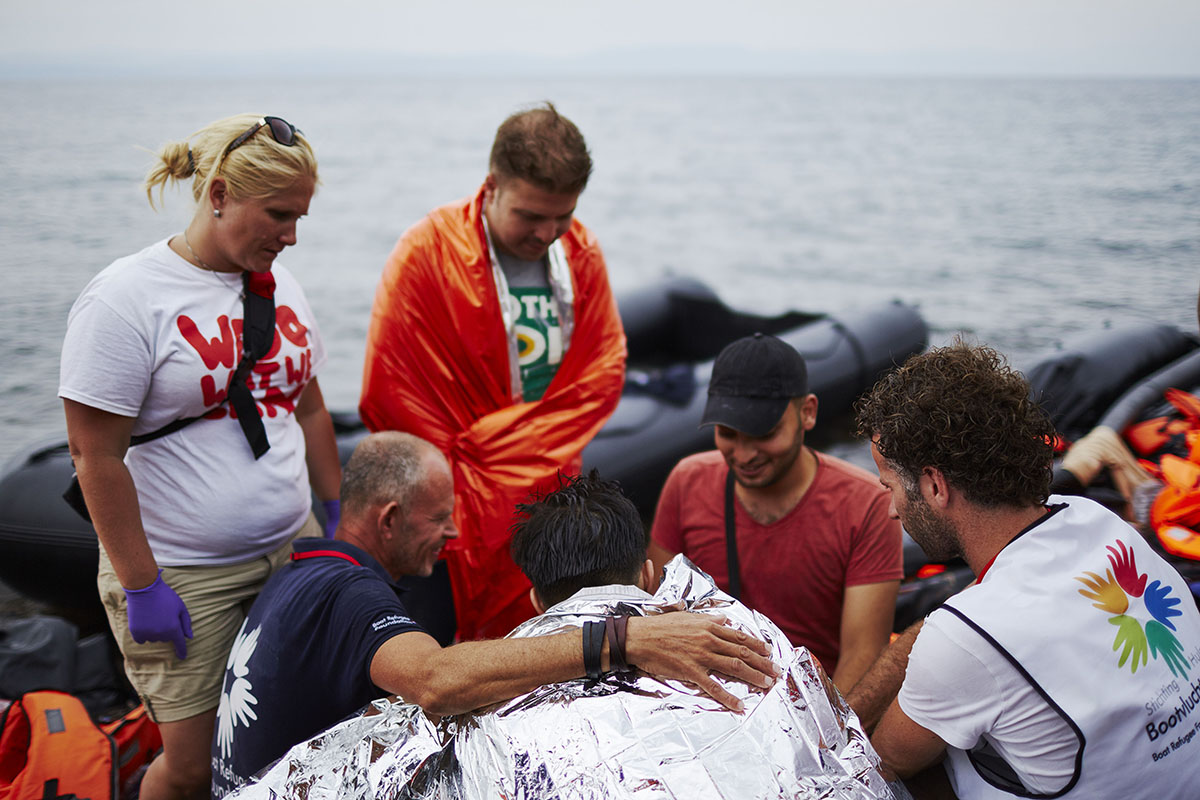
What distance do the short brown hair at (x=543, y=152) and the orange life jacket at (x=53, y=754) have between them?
181 centimetres

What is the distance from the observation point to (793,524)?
2.45 m

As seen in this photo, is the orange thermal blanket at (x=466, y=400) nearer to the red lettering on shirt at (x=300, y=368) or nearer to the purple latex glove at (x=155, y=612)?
the red lettering on shirt at (x=300, y=368)

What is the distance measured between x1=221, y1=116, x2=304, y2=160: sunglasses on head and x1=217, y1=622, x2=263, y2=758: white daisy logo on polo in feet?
3.45

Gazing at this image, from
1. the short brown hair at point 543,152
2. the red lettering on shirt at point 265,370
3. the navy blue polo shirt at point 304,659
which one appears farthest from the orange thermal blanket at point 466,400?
the navy blue polo shirt at point 304,659

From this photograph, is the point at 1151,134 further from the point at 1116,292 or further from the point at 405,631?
the point at 405,631

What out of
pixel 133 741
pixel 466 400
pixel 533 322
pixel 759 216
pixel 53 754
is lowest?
pixel 759 216

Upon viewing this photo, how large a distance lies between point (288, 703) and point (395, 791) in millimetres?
465

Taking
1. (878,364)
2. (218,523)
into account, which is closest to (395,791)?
(218,523)

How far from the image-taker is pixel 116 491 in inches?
76.9

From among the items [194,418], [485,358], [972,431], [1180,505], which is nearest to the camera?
[972,431]

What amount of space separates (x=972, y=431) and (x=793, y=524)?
0.91 metres

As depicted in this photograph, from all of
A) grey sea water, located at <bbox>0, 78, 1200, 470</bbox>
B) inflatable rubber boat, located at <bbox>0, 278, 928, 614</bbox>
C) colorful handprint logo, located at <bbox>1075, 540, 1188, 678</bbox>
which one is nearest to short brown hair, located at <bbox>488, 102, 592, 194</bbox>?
grey sea water, located at <bbox>0, 78, 1200, 470</bbox>

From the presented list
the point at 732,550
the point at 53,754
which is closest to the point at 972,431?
the point at 732,550

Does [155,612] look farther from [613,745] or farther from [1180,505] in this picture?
[1180,505]
